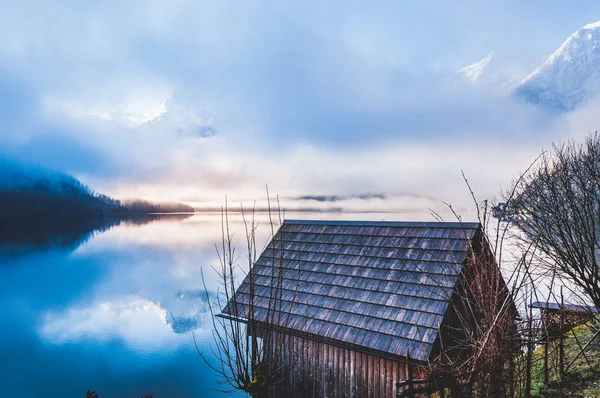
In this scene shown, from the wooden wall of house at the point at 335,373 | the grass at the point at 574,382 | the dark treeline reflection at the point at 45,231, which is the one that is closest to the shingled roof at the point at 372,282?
the wooden wall of house at the point at 335,373

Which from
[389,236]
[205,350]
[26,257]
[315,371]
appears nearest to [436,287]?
[389,236]

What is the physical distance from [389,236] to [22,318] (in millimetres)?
38706

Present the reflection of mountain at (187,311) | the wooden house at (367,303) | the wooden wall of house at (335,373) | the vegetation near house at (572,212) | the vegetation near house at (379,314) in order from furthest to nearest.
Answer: the reflection of mountain at (187,311) < the vegetation near house at (572,212) < the wooden wall of house at (335,373) < the wooden house at (367,303) < the vegetation near house at (379,314)

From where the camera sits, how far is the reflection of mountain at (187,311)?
1260 inches

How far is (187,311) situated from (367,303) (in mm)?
32386

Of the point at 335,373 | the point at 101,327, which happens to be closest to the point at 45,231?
the point at 101,327

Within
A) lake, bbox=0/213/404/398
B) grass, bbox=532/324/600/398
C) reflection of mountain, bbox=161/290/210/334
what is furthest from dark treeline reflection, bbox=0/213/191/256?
grass, bbox=532/324/600/398

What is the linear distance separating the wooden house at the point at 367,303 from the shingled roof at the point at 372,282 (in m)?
0.03

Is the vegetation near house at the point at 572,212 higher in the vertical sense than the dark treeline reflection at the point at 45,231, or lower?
lower

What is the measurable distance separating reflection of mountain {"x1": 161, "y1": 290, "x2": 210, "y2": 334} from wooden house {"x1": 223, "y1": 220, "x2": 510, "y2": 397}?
22923 mm

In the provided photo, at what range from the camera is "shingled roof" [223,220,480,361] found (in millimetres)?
8523

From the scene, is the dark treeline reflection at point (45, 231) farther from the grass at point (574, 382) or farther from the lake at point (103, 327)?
the grass at point (574, 382)

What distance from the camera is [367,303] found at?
956 centimetres

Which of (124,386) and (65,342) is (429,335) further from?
(65,342)
